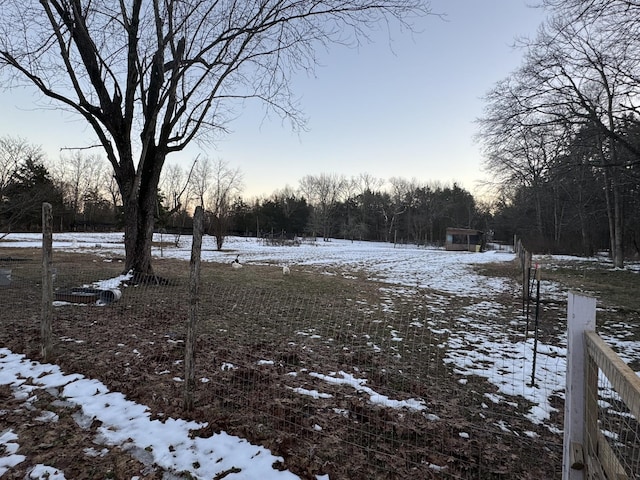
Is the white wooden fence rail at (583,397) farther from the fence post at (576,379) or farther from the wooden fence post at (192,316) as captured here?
the wooden fence post at (192,316)

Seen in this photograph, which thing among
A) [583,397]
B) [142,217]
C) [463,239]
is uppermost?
[142,217]

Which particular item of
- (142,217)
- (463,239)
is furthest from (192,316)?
(463,239)

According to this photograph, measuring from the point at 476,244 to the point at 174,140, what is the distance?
1591 inches

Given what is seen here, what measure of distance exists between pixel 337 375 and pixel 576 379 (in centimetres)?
265

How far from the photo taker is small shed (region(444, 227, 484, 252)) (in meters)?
42.6

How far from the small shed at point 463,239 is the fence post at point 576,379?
4328 centimetres

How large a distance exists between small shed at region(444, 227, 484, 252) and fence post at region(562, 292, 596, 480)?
4328 centimetres

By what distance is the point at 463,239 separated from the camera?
43.2 m

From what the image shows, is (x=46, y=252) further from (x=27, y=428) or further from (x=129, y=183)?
(x=129, y=183)

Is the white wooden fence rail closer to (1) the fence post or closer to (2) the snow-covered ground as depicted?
(1) the fence post

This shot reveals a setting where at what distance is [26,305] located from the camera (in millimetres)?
7191

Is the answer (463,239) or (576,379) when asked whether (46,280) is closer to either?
(576,379)

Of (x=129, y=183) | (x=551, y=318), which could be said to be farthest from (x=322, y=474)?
(x=129, y=183)

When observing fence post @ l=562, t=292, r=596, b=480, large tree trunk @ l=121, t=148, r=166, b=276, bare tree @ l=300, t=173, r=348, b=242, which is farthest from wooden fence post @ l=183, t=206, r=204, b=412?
bare tree @ l=300, t=173, r=348, b=242
